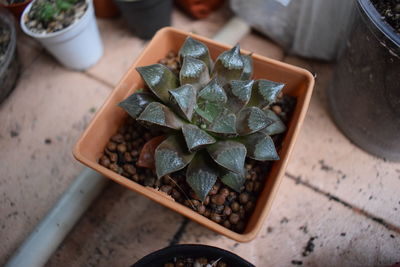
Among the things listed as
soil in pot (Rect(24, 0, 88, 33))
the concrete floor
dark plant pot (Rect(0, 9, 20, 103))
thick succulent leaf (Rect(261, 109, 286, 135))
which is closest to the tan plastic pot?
thick succulent leaf (Rect(261, 109, 286, 135))

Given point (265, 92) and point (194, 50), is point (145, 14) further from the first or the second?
point (265, 92)

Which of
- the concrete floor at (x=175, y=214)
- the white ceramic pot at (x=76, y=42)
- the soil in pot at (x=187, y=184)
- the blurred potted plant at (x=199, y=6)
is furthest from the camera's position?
the blurred potted plant at (x=199, y=6)

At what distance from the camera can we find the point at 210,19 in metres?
1.38

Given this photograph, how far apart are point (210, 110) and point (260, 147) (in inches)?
5.1

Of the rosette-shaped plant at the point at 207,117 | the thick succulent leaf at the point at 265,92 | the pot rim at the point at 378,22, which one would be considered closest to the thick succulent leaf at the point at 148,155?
the rosette-shaped plant at the point at 207,117

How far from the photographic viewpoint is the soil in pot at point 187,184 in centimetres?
77

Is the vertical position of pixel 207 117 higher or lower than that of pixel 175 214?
higher

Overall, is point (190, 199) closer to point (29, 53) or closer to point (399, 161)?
point (399, 161)

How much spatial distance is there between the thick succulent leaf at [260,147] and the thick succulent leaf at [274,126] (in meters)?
0.04

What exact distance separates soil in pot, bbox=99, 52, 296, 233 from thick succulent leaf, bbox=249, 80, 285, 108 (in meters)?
0.12

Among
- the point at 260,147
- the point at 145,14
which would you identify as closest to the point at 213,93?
the point at 260,147

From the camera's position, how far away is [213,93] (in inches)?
28.5

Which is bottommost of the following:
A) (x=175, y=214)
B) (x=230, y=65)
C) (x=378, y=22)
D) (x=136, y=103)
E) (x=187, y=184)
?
(x=175, y=214)

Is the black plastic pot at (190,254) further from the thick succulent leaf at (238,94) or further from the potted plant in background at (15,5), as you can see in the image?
the potted plant in background at (15,5)
